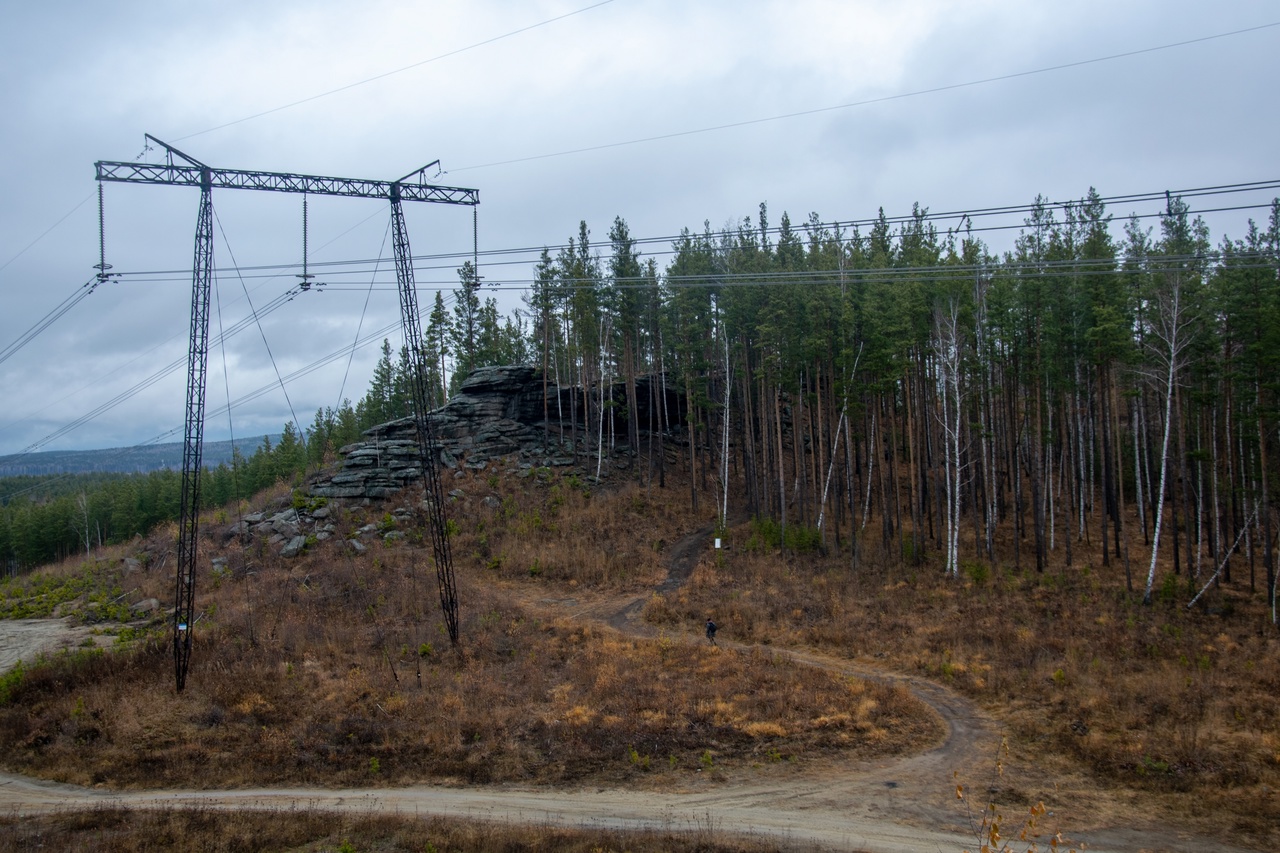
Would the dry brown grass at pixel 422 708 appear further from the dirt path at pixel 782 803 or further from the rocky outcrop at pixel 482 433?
the rocky outcrop at pixel 482 433

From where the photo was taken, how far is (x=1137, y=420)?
118 ft

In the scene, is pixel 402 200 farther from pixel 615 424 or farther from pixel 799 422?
pixel 615 424

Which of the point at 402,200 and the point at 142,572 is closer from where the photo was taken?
the point at 402,200

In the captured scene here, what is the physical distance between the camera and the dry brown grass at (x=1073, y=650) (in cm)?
1667

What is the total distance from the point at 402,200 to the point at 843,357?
2301 centimetres

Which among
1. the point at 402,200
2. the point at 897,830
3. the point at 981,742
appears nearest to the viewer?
the point at 897,830

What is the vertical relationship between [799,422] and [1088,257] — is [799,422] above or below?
below

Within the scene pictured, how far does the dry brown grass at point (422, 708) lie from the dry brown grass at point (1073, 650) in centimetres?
336

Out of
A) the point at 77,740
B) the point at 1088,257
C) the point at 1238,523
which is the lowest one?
the point at 77,740

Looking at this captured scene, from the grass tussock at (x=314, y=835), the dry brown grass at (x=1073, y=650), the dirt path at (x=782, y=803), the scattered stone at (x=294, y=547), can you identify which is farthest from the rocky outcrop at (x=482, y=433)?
the grass tussock at (x=314, y=835)

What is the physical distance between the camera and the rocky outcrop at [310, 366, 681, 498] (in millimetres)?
47469

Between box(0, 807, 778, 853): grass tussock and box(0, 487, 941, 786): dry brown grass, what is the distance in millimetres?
2930

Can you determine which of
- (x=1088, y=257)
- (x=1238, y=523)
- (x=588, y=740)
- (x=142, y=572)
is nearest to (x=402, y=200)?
(x=588, y=740)

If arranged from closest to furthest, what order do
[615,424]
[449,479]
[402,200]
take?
[402,200] → [449,479] → [615,424]
